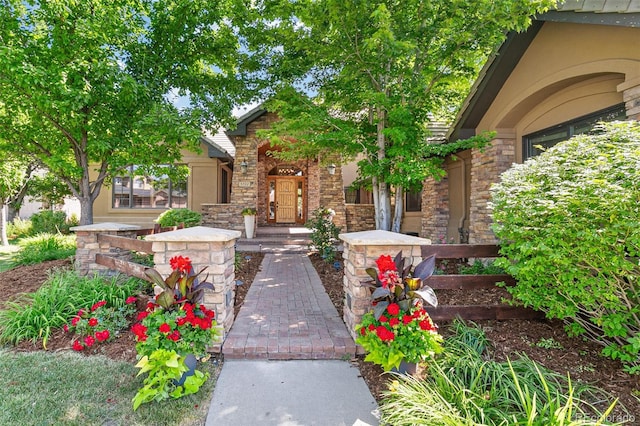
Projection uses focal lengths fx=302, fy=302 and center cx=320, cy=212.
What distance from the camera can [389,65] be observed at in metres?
5.70

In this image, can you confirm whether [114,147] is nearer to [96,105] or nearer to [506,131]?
[96,105]

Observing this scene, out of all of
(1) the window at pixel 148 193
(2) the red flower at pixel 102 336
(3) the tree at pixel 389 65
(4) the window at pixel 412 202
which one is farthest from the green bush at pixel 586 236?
(1) the window at pixel 148 193

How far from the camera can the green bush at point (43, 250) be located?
22.3 ft

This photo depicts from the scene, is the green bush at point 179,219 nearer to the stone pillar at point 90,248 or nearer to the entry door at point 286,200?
the stone pillar at point 90,248

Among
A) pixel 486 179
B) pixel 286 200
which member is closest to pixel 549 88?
pixel 486 179

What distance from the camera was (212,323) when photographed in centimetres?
273

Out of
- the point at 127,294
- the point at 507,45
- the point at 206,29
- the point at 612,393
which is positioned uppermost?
the point at 206,29

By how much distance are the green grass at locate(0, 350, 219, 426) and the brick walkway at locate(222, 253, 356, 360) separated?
0.45 metres

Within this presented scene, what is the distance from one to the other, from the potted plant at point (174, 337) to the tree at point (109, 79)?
15.5ft

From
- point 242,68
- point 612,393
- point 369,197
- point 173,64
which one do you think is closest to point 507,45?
point 612,393

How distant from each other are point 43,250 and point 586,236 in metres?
9.87

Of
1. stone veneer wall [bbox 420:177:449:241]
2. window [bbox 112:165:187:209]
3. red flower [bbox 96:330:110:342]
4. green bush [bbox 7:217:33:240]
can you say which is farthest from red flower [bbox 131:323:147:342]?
green bush [bbox 7:217:33:240]

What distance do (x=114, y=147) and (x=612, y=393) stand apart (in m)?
8.51

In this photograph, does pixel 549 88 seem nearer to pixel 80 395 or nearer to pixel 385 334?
pixel 385 334
